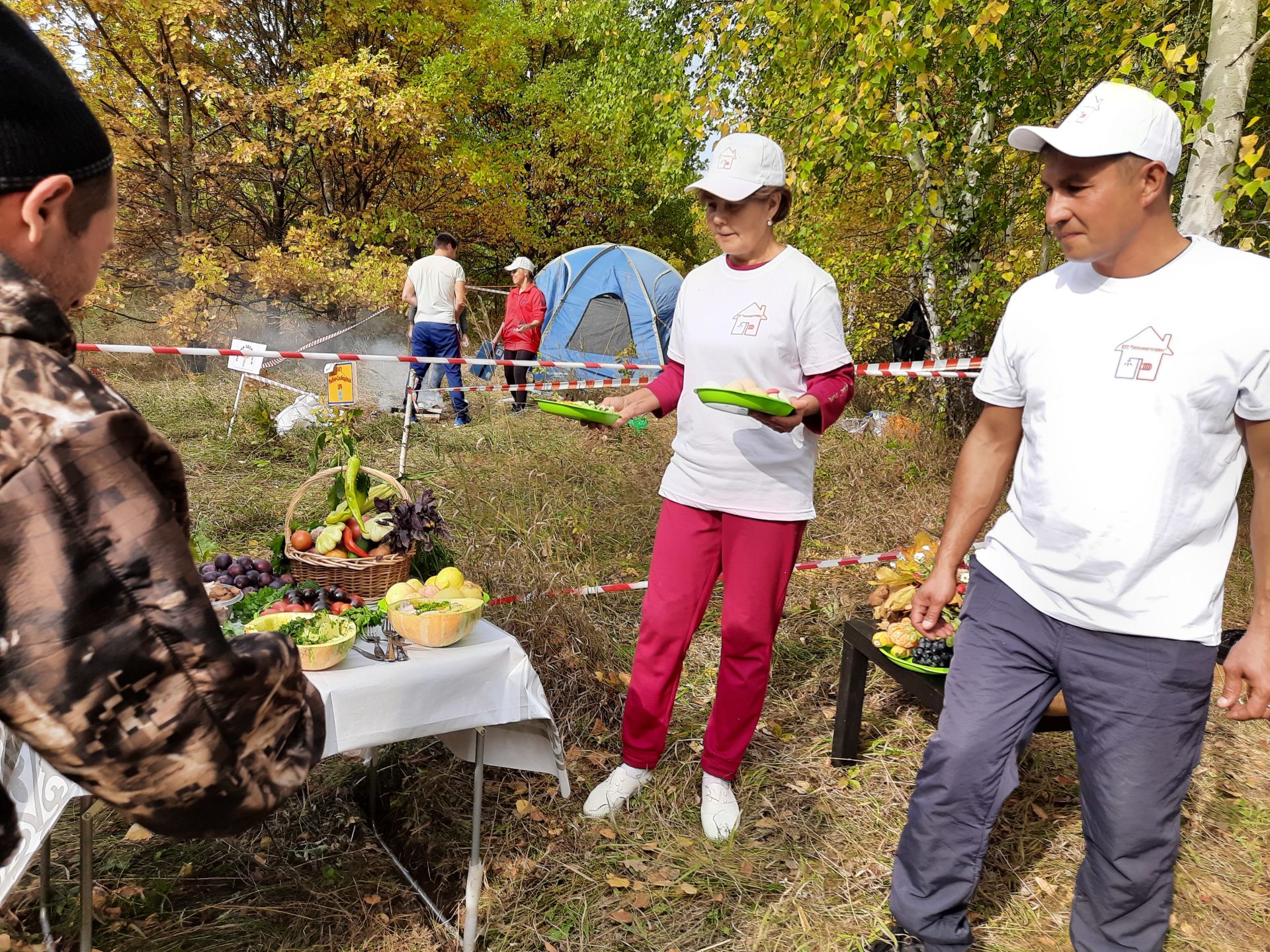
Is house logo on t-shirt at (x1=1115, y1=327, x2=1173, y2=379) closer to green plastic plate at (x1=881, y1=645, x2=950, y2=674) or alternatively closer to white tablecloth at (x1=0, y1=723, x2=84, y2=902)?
green plastic plate at (x1=881, y1=645, x2=950, y2=674)

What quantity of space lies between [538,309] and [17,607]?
10262mm

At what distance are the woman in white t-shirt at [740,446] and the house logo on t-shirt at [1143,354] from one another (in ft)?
3.00

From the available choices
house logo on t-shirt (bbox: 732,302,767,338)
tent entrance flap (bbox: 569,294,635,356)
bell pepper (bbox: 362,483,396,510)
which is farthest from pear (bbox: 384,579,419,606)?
tent entrance flap (bbox: 569,294,635,356)

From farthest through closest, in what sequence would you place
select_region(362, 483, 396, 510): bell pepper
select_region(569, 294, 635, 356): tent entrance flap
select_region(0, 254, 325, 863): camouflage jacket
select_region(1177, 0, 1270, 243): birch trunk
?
select_region(569, 294, 635, 356): tent entrance flap, select_region(1177, 0, 1270, 243): birch trunk, select_region(362, 483, 396, 510): bell pepper, select_region(0, 254, 325, 863): camouflage jacket

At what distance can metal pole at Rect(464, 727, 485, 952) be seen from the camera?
241 cm

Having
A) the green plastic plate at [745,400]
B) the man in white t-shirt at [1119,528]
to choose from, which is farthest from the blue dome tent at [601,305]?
the man in white t-shirt at [1119,528]

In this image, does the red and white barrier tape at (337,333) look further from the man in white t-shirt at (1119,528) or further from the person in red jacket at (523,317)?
the man in white t-shirt at (1119,528)

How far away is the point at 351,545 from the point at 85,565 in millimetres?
2014

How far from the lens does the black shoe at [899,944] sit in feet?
7.54

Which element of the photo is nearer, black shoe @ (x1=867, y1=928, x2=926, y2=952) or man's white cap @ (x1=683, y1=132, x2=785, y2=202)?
black shoe @ (x1=867, y1=928, x2=926, y2=952)

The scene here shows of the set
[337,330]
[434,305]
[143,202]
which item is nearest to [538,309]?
[434,305]

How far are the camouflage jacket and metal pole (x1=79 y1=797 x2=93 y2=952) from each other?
150cm

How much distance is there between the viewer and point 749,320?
284 cm

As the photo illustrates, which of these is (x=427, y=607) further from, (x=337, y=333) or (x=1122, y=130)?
(x=337, y=333)
